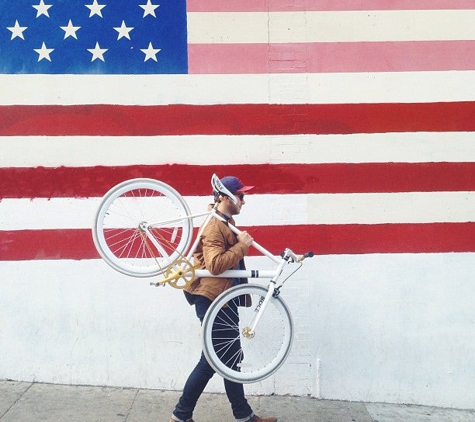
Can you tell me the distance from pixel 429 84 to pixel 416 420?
8.39 feet

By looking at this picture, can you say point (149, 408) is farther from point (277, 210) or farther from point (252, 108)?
point (252, 108)

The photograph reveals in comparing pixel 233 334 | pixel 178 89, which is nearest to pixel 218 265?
pixel 233 334

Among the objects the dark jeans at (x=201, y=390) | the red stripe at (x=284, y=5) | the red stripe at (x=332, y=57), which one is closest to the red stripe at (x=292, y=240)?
the dark jeans at (x=201, y=390)

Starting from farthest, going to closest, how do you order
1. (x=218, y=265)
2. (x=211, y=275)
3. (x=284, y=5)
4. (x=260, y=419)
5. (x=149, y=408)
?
1. (x=284, y=5)
2. (x=149, y=408)
3. (x=260, y=419)
4. (x=211, y=275)
5. (x=218, y=265)

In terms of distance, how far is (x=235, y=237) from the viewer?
188 inches

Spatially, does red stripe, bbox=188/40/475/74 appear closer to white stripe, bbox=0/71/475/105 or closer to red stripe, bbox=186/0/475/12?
white stripe, bbox=0/71/475/105

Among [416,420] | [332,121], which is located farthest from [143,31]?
[416,420]

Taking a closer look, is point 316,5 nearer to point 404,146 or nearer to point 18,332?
point 404,146

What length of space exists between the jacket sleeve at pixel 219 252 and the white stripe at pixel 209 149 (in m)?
1.03

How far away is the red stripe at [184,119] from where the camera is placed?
5.51 m

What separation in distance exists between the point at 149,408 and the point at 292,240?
165 centimetres

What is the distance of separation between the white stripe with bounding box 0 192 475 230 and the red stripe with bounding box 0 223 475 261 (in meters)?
0.05

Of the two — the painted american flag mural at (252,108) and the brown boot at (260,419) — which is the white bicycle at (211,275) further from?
the painted american flag mural at (252,108)

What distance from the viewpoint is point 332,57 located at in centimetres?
553
